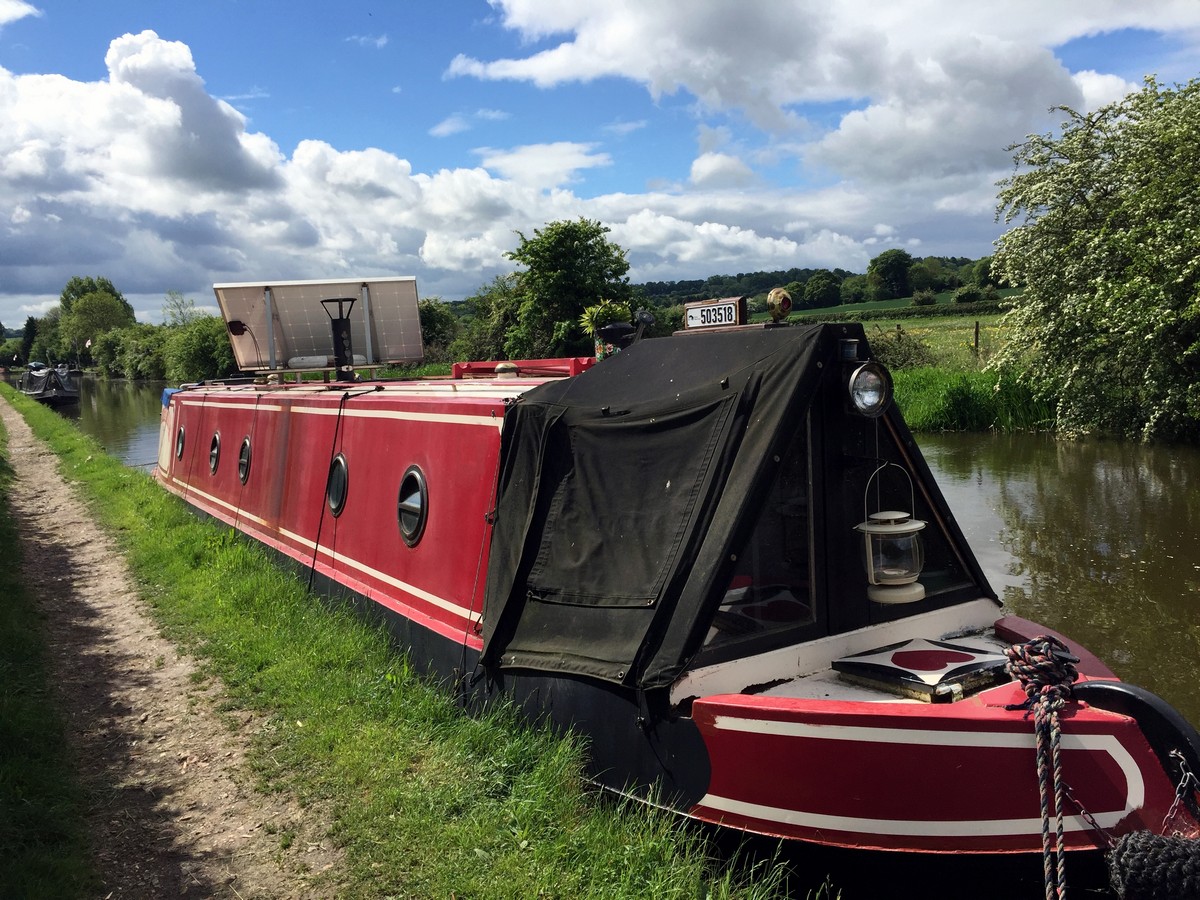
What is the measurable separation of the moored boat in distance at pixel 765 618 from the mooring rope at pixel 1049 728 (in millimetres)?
10

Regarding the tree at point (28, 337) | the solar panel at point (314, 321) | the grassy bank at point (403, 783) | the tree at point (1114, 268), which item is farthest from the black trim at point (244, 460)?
the tree at point (28, 337)

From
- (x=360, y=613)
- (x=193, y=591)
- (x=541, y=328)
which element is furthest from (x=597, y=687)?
(x=541, y=328)

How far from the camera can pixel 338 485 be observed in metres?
6.56

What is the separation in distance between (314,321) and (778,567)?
7.02 metres

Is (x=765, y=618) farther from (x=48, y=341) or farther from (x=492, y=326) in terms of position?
(x=48, y=341)

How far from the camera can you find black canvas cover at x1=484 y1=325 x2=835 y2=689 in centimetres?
358

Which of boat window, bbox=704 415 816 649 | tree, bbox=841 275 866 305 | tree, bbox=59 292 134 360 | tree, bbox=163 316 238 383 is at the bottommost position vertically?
boat window, bbox=704 415 816 649

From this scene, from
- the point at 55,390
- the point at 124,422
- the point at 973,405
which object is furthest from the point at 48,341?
the point at 973,405

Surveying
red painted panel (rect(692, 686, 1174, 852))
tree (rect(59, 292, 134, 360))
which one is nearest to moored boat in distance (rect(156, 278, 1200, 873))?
red painted panel (rect(692, 686, 1174, 852))

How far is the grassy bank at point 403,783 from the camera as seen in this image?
3.36m

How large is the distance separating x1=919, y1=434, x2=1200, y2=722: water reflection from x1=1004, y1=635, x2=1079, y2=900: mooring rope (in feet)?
11.9

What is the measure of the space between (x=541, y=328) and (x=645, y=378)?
2558cm

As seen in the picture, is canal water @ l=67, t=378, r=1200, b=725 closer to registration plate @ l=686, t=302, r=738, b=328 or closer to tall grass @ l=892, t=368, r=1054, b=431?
tall grass @ l=892, t=368, r=1054, b=431

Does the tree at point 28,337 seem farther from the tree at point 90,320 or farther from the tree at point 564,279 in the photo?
the tree at point 564,279
